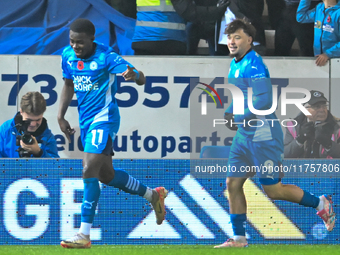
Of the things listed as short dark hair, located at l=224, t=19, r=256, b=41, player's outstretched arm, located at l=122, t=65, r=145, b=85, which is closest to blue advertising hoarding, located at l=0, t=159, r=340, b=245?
player's outstretched arm, located at l=122, t=65, r=145, b=85

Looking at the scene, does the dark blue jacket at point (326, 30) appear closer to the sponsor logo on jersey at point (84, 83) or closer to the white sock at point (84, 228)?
the sponsor logo on jersey at point (84, 83)

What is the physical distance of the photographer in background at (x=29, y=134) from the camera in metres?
5.52

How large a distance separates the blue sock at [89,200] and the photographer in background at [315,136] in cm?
205

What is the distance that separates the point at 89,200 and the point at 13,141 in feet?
4.68

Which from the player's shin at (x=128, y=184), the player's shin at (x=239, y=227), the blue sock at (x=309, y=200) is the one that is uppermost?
the player's shin at (x=128, y=184)

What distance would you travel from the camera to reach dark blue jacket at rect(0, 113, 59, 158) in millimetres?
5586

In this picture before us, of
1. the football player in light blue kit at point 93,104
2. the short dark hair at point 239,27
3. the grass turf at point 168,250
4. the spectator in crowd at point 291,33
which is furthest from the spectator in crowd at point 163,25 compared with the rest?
the grass turf at point 168,250

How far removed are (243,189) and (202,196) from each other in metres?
0.36

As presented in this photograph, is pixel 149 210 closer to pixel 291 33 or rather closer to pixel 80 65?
pixel 80 65

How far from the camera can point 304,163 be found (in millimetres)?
5324

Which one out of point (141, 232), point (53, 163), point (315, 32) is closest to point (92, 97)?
point (53, 163)

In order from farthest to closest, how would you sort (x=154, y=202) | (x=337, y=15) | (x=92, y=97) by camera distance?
1. (x=337, y=15)
2. (x=154, y=202)
3. (x=92, y=97)

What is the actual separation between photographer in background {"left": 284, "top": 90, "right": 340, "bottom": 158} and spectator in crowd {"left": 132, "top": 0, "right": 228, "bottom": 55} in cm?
145

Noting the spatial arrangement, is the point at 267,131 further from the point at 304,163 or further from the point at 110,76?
the point at 110,76
